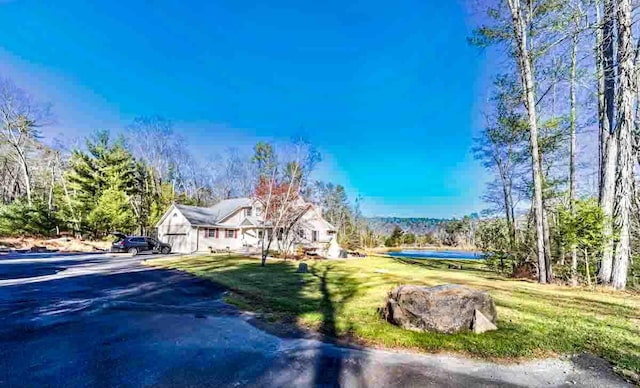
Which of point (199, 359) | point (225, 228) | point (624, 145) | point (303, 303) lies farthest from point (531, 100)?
point (225, 228)

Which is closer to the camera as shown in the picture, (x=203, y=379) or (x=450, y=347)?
(x=203, y=379)

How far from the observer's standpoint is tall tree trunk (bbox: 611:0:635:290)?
8.66 m

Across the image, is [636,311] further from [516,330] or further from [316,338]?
[316,338]

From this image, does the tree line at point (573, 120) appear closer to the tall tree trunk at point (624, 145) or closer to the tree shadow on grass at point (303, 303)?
the tall tree trunk at point (624, 145)

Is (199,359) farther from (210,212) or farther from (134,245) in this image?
(210,212)

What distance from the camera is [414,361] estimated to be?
401 cm

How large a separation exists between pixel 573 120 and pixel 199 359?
14.8 meters

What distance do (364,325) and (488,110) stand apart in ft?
48.9

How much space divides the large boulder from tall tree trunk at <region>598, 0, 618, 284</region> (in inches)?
258

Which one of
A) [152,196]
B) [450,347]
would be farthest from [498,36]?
[152,196]

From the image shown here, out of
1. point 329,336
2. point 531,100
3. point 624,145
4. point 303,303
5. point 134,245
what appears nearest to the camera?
point 329,336

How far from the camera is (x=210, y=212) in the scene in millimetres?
31625

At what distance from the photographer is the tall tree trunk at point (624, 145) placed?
8656mm

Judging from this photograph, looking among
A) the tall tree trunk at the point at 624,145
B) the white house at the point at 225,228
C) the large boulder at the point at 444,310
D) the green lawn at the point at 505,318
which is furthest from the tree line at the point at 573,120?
the white house at the point at 225,228
